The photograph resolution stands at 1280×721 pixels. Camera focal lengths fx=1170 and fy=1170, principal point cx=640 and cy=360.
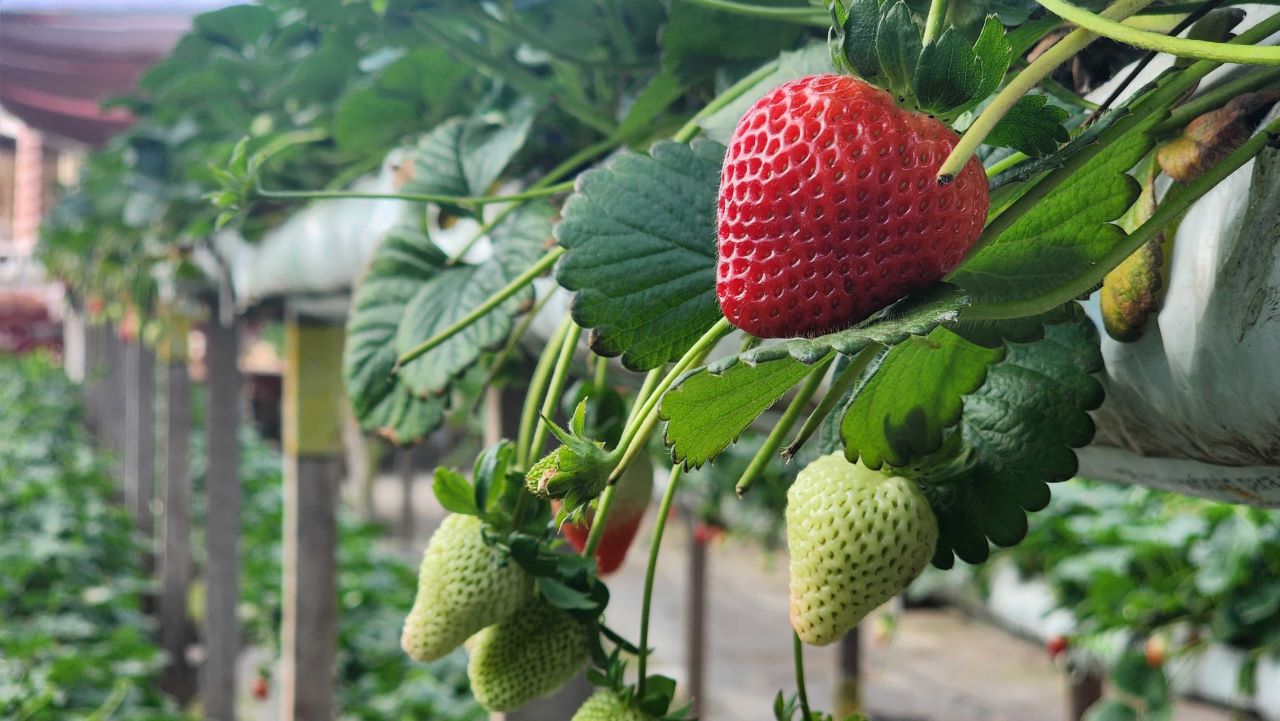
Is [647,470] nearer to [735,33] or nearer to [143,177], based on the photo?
[735,33]

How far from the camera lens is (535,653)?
42cm

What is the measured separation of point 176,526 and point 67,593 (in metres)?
0.97

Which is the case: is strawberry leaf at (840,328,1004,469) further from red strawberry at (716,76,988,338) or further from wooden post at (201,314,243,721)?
wooden post at (201,314,243,721)

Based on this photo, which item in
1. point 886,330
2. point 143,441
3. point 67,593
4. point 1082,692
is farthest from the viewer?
point 143,441

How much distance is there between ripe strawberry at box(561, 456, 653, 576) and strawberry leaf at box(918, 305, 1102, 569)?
18cm

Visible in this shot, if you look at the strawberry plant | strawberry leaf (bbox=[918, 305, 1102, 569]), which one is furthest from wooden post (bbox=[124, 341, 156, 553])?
strawberry leaf (bbox=[918, 305, 1102, 569])

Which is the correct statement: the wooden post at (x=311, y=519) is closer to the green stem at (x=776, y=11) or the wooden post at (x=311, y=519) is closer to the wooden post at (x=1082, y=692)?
the green stem at (x=776, y=11)

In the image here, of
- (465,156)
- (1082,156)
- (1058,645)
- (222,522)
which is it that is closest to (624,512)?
(465,156)

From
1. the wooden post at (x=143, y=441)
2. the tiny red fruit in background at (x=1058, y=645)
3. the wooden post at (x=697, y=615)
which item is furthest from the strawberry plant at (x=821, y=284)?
the wooden post at (x=143, y=441)

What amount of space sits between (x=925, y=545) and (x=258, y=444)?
6418 mm

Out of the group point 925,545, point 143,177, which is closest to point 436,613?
point 925,545

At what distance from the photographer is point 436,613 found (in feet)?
1.36

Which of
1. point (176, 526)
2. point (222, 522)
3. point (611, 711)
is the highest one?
point (611, 711)

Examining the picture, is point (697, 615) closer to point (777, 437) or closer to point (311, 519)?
point (311, 519)
